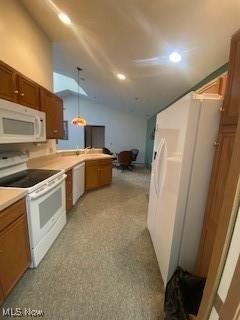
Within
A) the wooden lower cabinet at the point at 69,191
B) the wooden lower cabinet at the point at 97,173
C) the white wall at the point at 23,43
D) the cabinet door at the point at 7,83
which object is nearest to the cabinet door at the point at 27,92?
the cabinet door at the point at 7,83

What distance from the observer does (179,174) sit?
4.35 feet

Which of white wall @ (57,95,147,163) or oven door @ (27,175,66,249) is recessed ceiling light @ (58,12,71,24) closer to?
oven door @ (27,175,66,249)

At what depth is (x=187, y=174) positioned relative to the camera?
131cm

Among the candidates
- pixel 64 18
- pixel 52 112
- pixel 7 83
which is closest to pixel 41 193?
pixel 7 83

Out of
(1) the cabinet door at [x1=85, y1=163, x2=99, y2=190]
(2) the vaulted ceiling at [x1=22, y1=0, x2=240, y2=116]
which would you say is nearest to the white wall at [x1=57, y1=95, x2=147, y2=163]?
(1) the cabinet door at [x1=85, y1=163, x2=99, y2=190]

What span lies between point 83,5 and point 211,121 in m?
1.94

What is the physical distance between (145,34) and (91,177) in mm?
3043

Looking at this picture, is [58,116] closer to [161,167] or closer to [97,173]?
[97,173]

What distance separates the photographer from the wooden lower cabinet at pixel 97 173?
3.99 metres

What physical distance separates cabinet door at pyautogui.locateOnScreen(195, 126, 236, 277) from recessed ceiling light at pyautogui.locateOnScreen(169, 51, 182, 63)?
1784 millimetres

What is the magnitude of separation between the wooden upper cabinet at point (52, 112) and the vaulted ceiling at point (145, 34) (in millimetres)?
1037

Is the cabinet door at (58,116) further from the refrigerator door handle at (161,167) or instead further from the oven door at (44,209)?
the refrigerator door handle at (161,167)

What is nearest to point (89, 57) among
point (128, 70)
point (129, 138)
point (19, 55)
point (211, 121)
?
point (128, 70)

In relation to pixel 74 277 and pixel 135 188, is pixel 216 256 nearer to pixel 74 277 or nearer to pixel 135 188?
pixel 74 277
